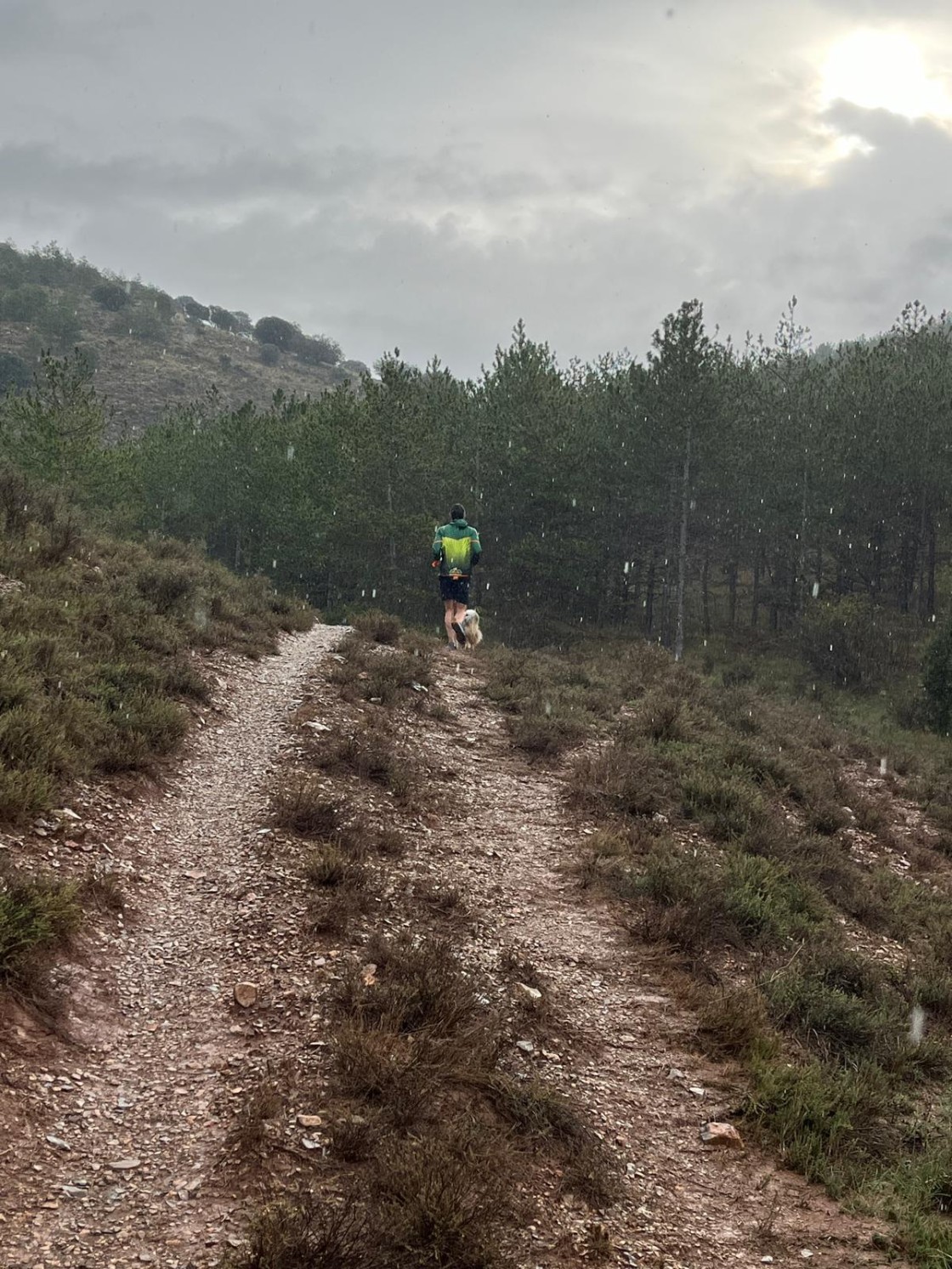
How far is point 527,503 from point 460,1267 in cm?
3381

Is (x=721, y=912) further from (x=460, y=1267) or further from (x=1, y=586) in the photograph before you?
(x=1, y=586)

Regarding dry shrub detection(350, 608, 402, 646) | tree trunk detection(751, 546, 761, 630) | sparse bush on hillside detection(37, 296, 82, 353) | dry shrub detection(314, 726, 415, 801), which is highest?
sparse bush on hillside detection(37, 296, 82, 353)

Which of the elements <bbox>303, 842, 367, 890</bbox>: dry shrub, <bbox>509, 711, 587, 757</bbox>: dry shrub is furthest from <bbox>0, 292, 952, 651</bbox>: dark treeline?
<bbox>303, 842, 367, 890</bbox>: dry shrub

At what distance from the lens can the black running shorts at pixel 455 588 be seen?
54.9 ft

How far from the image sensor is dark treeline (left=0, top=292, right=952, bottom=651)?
33.4 m

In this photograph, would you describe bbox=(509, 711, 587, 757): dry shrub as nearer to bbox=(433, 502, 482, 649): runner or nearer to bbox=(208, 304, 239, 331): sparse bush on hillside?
bbox=(433, 502, 482, 649): runner

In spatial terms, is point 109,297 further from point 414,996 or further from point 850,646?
point 414,996

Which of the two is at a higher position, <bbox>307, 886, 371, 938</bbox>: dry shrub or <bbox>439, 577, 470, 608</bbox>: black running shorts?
<bbox>439, 577, 470, 608</bbox>: black running shorts

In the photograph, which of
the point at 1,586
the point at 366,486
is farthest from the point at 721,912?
the point at 366,486

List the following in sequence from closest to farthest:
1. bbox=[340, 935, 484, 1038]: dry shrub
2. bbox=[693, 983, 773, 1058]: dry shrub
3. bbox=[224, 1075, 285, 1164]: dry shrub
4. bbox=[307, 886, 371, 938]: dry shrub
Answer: bbox=[224, 1075, 285, 1164]: dry shrub
bbox=[340, 935, 484, 1038]: dry shrub
bbox=[693, 983, 773, 1058]: dry shrub
bbox=[307, 886, 371, 938]: dry shrub

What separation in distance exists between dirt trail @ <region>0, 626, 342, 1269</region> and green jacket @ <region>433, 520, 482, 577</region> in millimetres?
9295

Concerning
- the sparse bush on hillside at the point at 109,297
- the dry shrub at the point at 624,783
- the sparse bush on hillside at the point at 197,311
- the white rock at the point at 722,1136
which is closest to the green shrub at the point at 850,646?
the dry shrub at the point at 624,783

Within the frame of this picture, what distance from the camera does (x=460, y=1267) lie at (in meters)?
3.14

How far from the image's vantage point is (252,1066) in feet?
14.0
